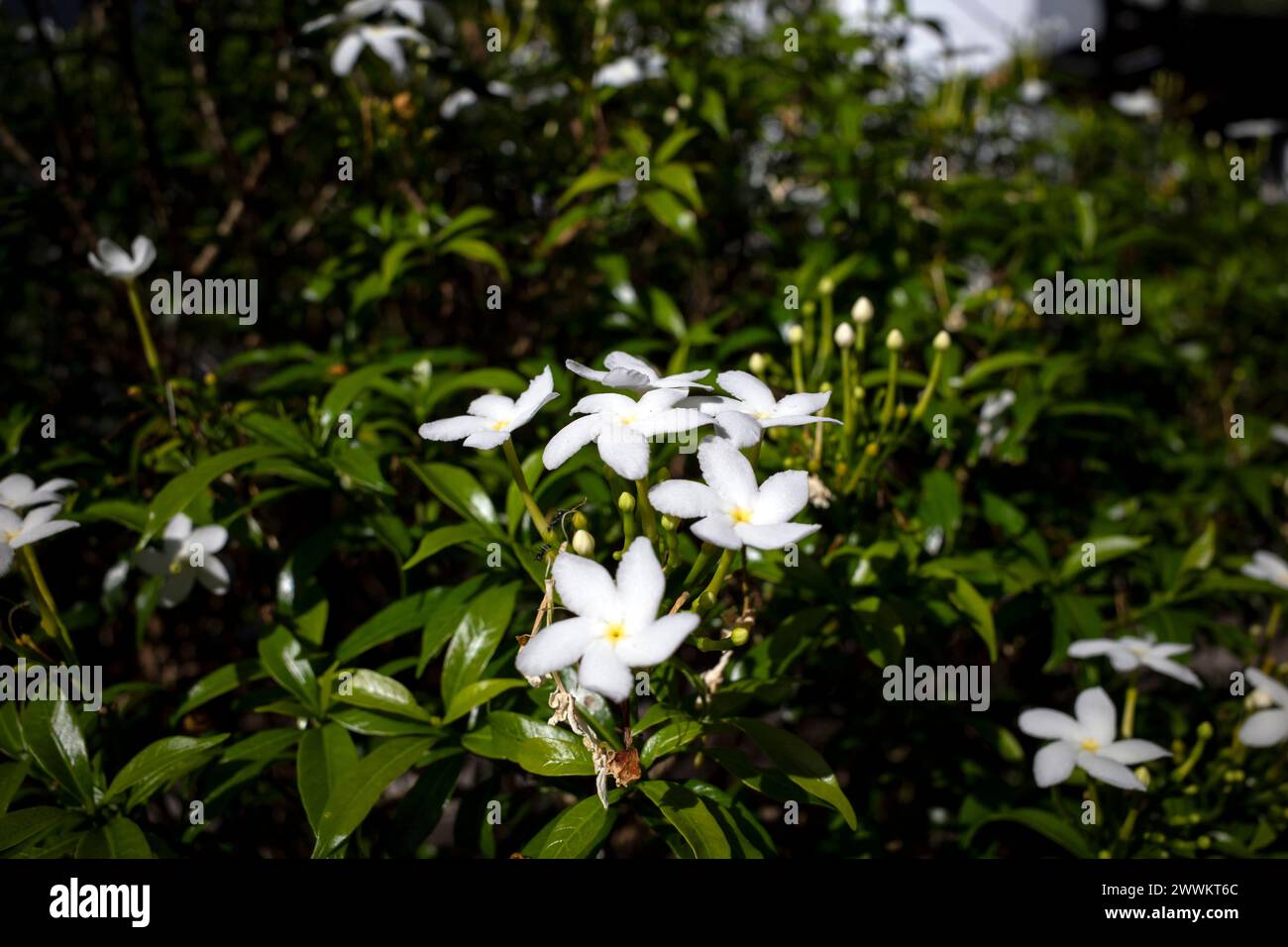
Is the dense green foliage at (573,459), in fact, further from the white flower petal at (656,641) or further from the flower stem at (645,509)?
the white flower petal at (656,641)

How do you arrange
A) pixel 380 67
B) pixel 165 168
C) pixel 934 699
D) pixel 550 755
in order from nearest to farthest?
pixel 550 755
pixel 934 699
pixel 165 168
pixel 380 67

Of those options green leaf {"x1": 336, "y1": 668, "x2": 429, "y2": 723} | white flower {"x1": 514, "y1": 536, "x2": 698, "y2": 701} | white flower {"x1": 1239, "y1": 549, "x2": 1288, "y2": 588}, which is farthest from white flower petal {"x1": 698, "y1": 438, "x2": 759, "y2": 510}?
white flower {"x1": 1239, "y1": 549, "x2": 1288, "y2": 588}

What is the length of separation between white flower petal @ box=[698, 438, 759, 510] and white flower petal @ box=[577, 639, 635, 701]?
234 millimetres

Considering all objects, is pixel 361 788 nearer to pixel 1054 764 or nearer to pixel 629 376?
pixel 629 376

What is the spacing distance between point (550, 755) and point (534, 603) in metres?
0.39

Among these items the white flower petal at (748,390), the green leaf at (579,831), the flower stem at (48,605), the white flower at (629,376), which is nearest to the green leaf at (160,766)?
the flower stem at (48,605)

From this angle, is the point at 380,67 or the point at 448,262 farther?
the point at 380,67

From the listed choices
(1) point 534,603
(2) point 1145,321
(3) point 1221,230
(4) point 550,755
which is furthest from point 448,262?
(3) point 1221,230

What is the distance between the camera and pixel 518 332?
2.32 meters

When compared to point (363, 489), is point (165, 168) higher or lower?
higher

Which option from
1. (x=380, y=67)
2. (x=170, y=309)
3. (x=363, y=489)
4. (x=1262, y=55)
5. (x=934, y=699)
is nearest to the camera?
(x=363, y=489)

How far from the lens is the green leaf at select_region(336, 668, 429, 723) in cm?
117

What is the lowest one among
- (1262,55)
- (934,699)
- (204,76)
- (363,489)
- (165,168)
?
(934,699)
